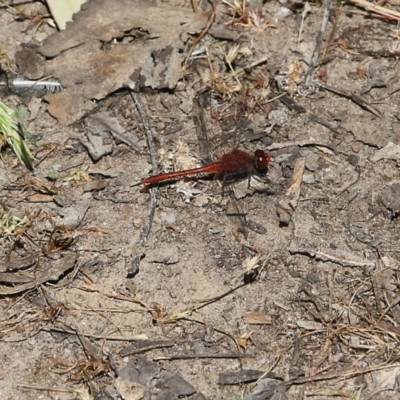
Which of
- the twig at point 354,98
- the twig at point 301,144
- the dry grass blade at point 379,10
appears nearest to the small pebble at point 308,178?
the twig at point 301,144

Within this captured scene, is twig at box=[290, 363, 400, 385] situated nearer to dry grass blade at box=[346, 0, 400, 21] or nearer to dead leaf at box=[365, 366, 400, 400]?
dead leaf at box=[365, 366, 400, 400]

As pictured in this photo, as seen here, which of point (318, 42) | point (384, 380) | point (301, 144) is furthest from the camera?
point (318, 42)

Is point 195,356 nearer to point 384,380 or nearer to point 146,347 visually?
point 146,347

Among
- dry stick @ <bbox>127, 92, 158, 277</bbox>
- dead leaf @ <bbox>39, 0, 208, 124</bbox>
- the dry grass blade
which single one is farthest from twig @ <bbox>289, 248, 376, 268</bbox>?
the dry grass blade

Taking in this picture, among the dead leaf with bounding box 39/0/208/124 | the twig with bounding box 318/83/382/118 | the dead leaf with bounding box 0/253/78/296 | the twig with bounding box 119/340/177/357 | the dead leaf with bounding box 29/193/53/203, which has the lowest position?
the twig with bounding box 119/340/177/357

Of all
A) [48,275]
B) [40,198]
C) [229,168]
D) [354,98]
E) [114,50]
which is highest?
[114,50]

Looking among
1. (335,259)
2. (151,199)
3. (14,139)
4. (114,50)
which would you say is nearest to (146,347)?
(151,199)

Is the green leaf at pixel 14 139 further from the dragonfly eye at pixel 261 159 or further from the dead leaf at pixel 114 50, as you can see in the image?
the dragonfly eye at pixel 261 159
